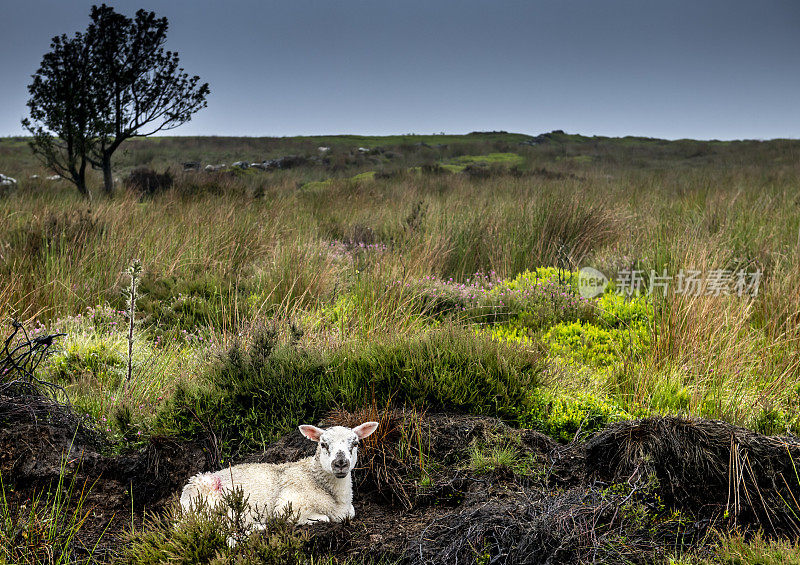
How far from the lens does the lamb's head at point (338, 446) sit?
237 centimetres

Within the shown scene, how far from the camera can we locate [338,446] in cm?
241

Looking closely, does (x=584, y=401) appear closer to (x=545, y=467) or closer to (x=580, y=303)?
(x=545, y=467)

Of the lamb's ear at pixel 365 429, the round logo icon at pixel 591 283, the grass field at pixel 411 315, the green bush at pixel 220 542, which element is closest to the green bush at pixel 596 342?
the grass field at pixel 411 315

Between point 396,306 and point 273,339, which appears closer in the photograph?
point 273,339

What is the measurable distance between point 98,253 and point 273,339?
4746 mm

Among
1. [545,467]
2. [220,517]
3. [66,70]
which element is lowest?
[545,467]

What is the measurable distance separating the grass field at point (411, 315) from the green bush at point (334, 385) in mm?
15

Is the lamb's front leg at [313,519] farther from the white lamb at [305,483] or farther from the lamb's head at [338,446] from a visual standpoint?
the lamb's head at [338,446]

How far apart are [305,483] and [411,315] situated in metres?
3.60

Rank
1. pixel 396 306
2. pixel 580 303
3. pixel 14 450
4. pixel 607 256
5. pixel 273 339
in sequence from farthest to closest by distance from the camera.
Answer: pixel 607 256, pixel 580 303, pixel 396 306, pixel 273 339, pixel 14 450

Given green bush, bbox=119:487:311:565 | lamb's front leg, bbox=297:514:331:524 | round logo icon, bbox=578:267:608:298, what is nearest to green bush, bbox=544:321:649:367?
round logo icon, bbox=578:267:608:298

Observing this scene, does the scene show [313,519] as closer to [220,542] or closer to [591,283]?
[220,542]

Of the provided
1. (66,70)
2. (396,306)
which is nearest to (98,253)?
(396,306)

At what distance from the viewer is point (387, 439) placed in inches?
130
